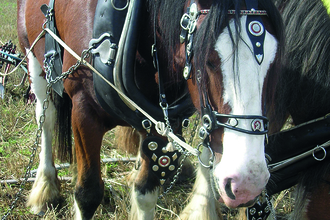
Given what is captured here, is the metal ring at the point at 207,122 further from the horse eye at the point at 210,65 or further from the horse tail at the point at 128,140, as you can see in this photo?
the horse tail at the point at 128,140

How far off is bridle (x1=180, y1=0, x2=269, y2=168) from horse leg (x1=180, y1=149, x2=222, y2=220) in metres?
1.08

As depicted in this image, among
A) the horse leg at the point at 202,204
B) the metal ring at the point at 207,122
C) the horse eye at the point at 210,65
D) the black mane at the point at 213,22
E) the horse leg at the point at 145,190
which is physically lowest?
the horse leg at the point at 202,204

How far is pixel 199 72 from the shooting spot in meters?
1.10

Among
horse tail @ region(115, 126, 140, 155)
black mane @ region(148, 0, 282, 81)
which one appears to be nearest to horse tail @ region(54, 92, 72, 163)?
horse tail @ region(115, 126, 140, 155)

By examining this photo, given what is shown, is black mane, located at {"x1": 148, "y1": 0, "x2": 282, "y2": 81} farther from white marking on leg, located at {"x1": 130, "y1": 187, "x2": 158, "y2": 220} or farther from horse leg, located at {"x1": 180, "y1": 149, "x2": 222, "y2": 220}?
horse leg, located at {"x1": 180, "y1": 149, "x2": 222, "y2": 220}

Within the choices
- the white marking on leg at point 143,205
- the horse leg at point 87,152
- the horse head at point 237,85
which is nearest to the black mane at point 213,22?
the horse head at point 237,85

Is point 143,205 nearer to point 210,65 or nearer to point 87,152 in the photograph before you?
point 87,152

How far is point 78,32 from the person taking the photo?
63.3 inches

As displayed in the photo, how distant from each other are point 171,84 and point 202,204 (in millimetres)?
1011

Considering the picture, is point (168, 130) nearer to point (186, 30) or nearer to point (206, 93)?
point (206, 93)

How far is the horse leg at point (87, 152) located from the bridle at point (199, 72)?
0.68 m

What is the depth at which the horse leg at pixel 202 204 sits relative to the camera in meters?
2.12

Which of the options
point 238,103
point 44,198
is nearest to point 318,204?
point 238,103

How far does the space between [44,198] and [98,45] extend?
129 centimetres
